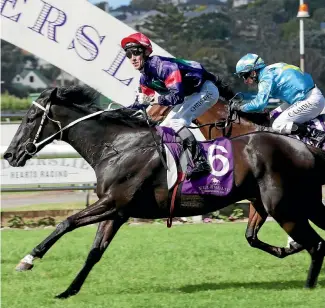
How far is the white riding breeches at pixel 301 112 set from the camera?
23.3 feet

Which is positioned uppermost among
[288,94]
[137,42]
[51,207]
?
[137,42]

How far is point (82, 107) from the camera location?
6.87 meters

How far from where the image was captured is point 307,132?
7.08 metres

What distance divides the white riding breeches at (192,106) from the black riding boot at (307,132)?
0.67 m

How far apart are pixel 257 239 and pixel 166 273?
81 cm

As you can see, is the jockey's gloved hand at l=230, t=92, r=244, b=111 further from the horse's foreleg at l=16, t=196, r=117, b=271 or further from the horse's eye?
the horse's eye

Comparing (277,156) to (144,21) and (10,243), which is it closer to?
(10,243)

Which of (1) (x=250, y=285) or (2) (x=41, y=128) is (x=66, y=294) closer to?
(2) (x=41, y=128)

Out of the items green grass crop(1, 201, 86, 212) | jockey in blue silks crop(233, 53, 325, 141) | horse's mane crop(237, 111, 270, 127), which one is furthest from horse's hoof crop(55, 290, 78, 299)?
green grass crop(1, 201, 86, 212)

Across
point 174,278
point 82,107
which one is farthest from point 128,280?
point 82,107

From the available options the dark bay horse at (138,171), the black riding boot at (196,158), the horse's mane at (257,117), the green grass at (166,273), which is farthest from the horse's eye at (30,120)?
the horse's mane at (257,117)

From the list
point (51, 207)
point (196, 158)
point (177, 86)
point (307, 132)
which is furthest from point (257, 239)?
point (51, 207)

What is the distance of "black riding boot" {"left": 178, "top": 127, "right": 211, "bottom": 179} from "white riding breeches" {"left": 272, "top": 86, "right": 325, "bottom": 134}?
0.83 metres

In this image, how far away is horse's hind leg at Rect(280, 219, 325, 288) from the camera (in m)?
6.59
